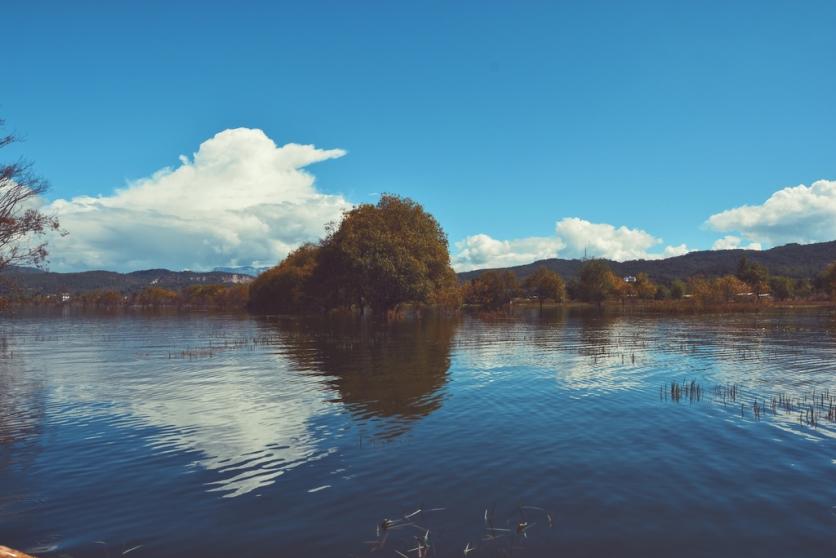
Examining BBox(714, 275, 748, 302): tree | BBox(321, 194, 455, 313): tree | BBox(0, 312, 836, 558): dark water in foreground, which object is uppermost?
BBox(321, 194, 455, 313): tree

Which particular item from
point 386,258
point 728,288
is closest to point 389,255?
point 386,258

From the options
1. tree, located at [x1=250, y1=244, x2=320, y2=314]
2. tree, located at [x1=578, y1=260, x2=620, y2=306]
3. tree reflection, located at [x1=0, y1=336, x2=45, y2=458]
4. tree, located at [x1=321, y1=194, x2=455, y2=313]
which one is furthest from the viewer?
tree, located at [x1=578, y1=260, x2=620, y2=306]

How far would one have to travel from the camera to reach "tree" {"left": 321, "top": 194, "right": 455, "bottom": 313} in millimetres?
86438

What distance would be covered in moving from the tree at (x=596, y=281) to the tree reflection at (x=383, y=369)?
14311cm

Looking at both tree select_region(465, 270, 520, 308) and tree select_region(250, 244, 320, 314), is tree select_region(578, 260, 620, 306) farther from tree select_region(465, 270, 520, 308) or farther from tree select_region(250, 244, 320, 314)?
tree select_region(250, 244, 320, 314)

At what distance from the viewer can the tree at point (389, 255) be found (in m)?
86.4

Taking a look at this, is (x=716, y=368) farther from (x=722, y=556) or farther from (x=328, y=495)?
(x=328, y=495)

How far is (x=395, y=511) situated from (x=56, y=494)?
8.50 meters

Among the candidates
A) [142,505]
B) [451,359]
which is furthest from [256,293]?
[142,505]

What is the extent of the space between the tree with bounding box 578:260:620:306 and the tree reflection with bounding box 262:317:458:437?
5634 inches

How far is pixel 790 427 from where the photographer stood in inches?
749

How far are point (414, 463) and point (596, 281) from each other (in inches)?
7355

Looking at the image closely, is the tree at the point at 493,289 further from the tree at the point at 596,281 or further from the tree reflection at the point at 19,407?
the tree reflection at the point at 19,407

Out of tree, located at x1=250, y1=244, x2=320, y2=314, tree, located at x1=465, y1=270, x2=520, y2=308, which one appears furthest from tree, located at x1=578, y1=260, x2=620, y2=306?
tree, located at x1=250, y1=244, x2=320, y2=314
